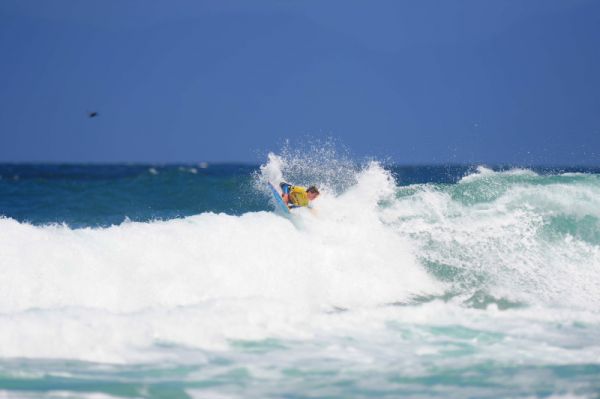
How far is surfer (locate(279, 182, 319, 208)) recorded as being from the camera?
15.6 metres

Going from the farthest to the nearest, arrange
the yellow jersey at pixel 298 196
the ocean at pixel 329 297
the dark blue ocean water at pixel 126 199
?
1. the dark blue ocean water at pixel 126 199
2. the yellow jersey at pixel 298 196
3. the ocean at pixel 329 297

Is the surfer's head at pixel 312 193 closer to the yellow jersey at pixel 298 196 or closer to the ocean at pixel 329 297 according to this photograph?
the yellow jersey at pixel 298 196

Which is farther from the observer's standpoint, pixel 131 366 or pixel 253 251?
pixel 253 251

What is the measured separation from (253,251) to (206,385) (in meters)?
6.50

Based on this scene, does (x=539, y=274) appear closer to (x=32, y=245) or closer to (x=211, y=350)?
(x=211, y=350)

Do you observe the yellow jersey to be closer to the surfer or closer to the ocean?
the surfer

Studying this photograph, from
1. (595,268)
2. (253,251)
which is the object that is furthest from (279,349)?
(595,268)

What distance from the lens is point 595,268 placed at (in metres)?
15.1

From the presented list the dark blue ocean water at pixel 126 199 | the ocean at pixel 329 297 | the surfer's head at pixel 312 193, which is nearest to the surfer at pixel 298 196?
the surfer's head at pixel 312 193

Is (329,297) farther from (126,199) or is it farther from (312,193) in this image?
(126,199)

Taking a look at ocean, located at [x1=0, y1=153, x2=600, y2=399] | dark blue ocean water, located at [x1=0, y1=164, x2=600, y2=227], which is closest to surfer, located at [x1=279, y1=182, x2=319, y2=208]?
ocean, located at [x1=0, y1=153, x2=600, y2=399]

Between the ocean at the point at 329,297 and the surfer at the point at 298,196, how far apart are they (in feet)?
0.70

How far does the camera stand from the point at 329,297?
12.7 metres

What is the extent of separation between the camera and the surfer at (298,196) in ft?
51.3
